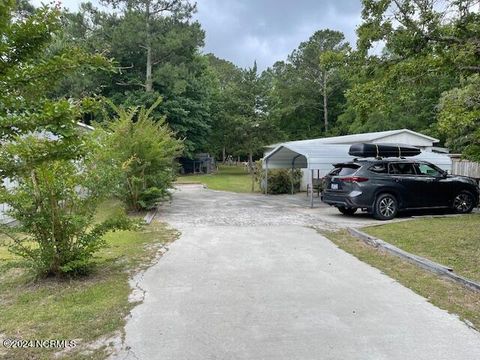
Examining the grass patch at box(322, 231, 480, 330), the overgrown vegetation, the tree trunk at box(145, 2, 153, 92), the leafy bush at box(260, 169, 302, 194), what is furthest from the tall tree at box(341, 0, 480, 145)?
the tree trunk at box(145, 2, 153, 92)

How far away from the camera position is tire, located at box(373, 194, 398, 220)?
1159cm

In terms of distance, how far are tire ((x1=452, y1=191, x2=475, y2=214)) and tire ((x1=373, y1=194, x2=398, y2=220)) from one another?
87.4 inches

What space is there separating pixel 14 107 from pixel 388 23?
7.77m

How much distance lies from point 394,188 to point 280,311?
8228 mm

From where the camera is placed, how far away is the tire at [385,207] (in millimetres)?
11586

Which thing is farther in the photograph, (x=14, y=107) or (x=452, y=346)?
(x=452, y=346)

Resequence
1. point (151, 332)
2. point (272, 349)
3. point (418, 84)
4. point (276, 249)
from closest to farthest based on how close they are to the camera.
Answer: point (272, 349) → point (151, 332) → point (276, 249) → point (418, 84)

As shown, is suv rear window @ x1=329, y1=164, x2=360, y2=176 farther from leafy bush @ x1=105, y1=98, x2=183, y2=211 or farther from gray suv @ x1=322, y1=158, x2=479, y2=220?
leafy bush @ x1=105, y1=98, x2=183, y2=211

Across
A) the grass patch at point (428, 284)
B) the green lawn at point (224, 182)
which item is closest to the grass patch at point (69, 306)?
the grass patch at point (428, 284)

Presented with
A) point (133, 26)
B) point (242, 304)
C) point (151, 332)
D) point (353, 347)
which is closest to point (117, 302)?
point (151, 332)

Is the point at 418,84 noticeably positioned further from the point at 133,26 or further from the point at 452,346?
the point at 133,26

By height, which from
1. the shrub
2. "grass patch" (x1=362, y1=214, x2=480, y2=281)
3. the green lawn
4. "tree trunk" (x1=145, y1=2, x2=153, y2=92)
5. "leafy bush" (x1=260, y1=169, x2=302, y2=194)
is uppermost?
"tree trunk" (x1=145, y1=2, x2=153, y2=92)

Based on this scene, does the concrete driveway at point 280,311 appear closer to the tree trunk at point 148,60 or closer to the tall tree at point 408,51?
the tall tree at point 408,51

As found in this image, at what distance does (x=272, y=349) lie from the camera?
3566 millimetres
